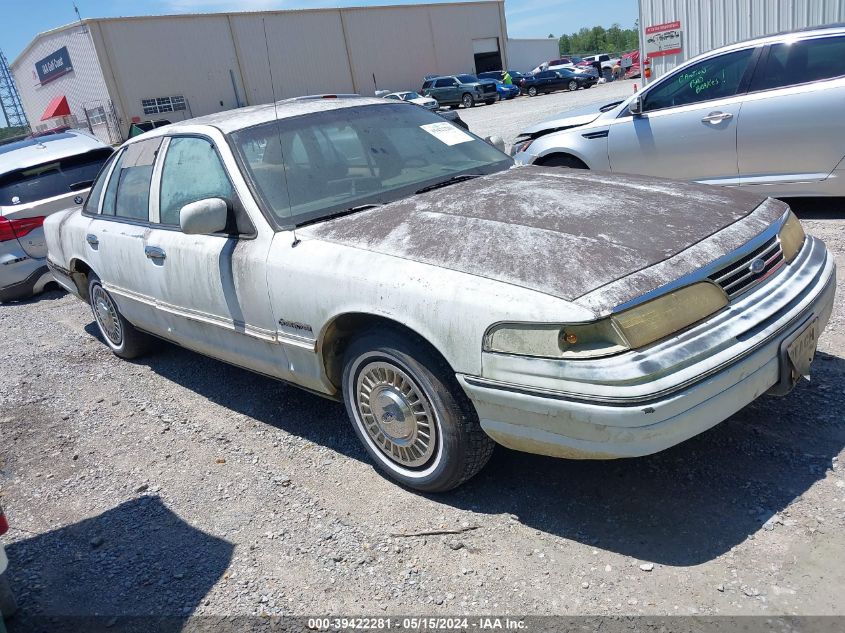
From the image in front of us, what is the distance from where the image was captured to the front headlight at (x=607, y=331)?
2500mm

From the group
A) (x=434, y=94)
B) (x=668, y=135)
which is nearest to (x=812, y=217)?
(x=668, y=135)

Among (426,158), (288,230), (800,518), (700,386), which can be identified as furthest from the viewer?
(426,158)

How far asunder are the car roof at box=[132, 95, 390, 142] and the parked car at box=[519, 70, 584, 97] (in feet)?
120

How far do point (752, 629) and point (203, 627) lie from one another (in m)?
→ 1.89

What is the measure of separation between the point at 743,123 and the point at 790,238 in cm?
334

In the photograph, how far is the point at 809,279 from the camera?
308 centimetres

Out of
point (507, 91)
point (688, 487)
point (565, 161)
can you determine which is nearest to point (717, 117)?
point (565, 161)

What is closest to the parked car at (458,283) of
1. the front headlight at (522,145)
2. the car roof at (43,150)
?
the front headlight at (522,145)

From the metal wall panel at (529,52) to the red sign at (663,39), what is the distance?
48.2 metres

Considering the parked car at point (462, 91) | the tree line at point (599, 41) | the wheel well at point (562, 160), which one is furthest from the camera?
the tree line at point (599, 41)

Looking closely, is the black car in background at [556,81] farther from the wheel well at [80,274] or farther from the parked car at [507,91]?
the wheel well at [80,274]

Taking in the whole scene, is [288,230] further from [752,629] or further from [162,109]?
[162,109]

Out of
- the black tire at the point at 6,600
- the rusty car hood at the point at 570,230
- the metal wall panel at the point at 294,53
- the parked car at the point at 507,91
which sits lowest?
the parked car at the point at 507,91

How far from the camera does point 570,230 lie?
295cm
